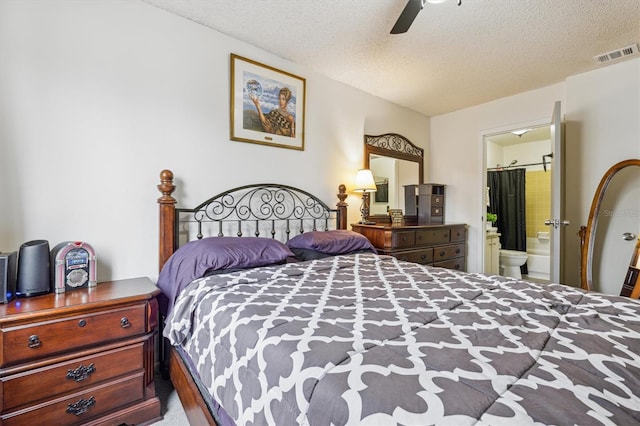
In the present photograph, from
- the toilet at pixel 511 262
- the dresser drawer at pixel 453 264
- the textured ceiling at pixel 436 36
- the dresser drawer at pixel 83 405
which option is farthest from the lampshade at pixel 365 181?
the toilet at pixel 511 262

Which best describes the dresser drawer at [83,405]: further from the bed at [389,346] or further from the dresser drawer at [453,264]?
the dresser drawer at [453,264]

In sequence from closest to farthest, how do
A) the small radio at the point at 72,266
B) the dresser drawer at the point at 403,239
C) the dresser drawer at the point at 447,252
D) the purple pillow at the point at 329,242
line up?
the small radio at the point at 72,266 < the purple pillow at the point at 329,242 < the dresser drawer at the point at 403,239 < the dresser drawer at the point at 447,252

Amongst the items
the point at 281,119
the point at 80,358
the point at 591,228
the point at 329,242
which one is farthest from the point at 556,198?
the point at 80,358

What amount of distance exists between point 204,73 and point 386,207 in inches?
93.5

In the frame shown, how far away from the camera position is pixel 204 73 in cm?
223

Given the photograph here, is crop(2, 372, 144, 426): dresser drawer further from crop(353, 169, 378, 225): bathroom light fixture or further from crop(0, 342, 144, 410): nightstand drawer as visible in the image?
crop(353, 169, 378, 225): bathroom light fixture

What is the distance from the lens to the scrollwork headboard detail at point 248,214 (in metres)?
1.99

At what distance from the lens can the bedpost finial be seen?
1.95 metres

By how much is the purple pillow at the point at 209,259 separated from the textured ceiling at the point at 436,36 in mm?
1606

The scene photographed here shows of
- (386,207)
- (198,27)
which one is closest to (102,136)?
(198,27)

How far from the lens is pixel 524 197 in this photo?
17.5 ft

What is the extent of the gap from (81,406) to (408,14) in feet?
8.41

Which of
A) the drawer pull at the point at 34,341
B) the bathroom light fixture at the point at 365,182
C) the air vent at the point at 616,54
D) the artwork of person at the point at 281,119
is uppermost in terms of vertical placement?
the air vent at the point at 616,54

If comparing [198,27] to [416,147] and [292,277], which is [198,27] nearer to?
[292,277]
